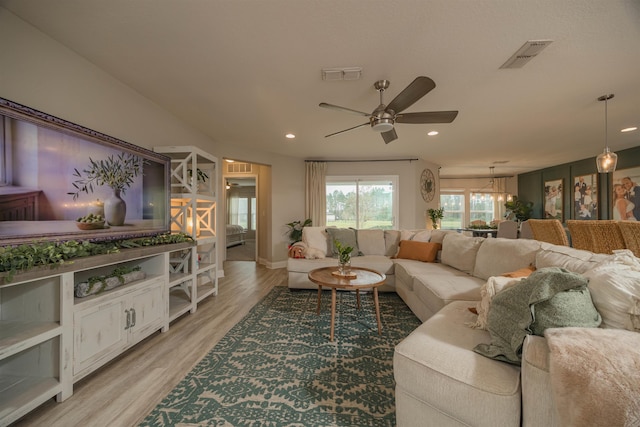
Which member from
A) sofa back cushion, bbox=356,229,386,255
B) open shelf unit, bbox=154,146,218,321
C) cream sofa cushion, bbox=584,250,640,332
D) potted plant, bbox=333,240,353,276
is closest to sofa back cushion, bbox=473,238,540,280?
cream sofa cushion, bbox=584,250,640,332

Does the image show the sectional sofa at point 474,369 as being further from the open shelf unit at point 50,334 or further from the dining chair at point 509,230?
the dining chair at point 509,230

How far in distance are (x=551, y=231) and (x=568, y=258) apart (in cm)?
→ 205

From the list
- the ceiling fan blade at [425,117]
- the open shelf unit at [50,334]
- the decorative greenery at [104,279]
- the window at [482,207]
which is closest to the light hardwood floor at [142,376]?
the open shelf unit at [50,334]

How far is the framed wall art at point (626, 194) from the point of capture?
466 cm

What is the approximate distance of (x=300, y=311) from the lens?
284 centimetres

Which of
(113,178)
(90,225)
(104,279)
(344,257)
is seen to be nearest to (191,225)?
(113,178)

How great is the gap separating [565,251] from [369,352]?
1.70m

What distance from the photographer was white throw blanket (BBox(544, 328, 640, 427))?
0.78 meters

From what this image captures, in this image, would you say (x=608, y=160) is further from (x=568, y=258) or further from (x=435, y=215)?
(x=435, y=215)

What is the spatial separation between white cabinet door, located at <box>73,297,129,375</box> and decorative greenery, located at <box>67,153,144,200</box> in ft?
2.87

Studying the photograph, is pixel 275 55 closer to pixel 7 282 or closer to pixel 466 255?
pixel 7 282

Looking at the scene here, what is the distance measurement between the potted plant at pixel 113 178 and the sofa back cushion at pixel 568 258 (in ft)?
11.6

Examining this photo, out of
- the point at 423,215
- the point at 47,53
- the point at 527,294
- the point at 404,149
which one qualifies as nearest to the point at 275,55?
the point at 47,53

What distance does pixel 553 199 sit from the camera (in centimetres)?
672
